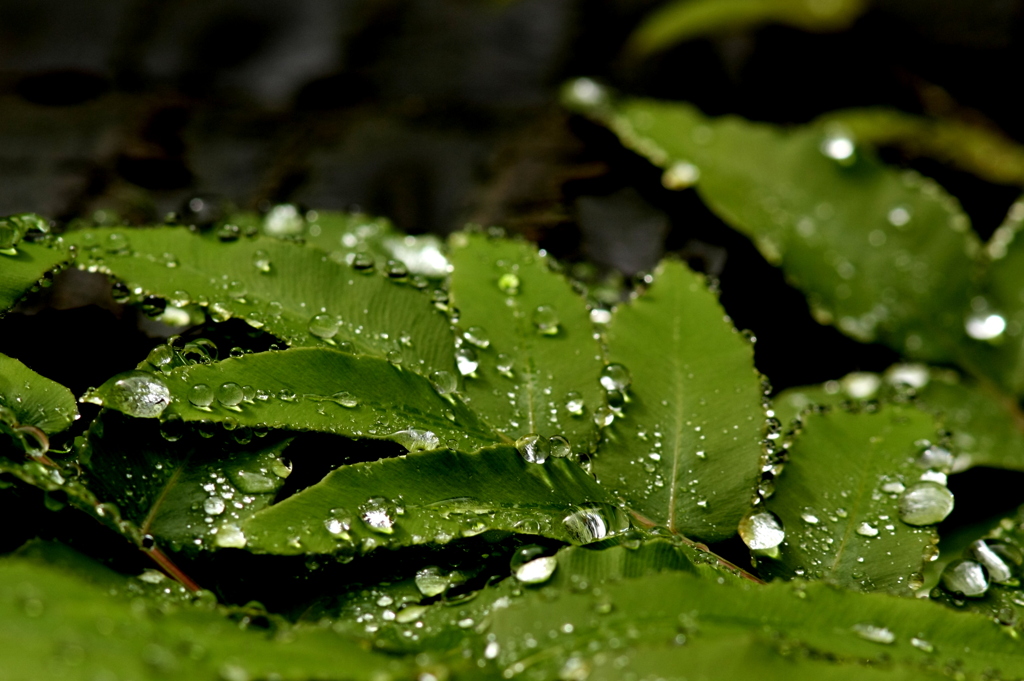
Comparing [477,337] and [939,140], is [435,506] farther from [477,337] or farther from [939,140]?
[939,140]

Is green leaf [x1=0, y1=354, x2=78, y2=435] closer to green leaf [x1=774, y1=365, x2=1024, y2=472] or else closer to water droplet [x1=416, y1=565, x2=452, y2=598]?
water droplet [x1=416, y1=565, x2=452, y2=598]

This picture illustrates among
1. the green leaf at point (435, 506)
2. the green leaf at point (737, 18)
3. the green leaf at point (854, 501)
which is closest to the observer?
the green leaf at point (435, 506)

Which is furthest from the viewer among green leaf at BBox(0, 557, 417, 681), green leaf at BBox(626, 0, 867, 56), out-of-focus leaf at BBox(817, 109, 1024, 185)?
green leaf at BBox(626, 0, 867, 56)

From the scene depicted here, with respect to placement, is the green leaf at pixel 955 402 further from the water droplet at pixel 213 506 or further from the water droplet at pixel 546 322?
the water droplet at pixel 213 506

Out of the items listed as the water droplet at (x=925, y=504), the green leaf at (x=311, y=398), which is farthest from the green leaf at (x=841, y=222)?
the green leaf at (x=311, y=398)

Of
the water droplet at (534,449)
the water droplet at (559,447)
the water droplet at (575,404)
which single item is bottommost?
the water droplet at (559,447)

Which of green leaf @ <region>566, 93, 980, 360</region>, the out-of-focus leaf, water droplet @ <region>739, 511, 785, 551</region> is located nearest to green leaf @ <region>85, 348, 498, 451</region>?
water droplet @ <region>739, 511, 785, 551</region>

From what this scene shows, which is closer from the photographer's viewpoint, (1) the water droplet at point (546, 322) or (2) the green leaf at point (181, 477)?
(2) the green leaf at point (181, 477)
